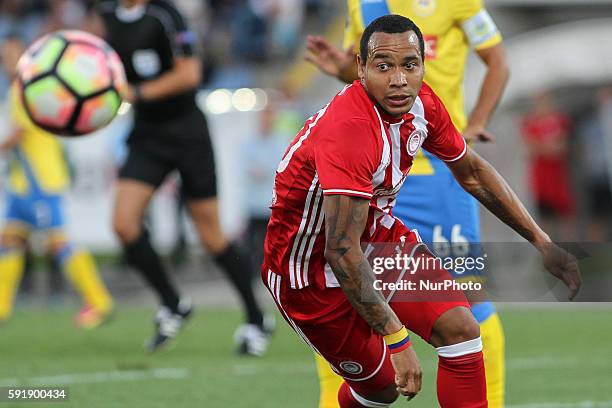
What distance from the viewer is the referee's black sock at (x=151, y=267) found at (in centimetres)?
926

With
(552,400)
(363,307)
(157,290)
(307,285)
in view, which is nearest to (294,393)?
(552,400)

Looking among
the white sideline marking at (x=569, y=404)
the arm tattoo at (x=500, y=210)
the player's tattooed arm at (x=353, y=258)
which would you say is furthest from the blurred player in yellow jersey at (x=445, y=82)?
the player's tattooed arm at (x=353, y=258)

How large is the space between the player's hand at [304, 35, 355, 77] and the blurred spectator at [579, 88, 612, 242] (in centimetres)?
1301

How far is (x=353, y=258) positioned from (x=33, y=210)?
7.90 meters

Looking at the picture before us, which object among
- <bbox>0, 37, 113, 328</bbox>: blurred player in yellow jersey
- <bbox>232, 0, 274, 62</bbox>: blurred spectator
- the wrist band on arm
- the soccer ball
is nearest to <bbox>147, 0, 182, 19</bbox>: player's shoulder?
the soccer ball

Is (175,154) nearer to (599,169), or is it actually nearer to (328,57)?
(328,57)

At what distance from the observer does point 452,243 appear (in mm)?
6020

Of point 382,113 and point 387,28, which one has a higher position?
point 387,28

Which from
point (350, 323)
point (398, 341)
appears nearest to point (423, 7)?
point (350, 323)

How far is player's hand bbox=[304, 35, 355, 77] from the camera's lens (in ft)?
20.0

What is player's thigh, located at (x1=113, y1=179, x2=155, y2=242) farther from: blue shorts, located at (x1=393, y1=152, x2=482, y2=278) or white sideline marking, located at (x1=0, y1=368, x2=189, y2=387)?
blue shorts, located at (x1=393, y1=152, x2=482, y2=278)

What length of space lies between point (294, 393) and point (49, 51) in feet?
9.56

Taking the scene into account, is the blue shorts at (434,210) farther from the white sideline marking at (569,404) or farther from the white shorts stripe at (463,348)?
the white sideline marking at (569,404)

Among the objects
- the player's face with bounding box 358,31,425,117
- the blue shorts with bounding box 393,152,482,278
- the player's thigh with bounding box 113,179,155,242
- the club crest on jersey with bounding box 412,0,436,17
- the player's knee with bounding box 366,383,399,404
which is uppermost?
the club crest on jersey with bounding box 412,0,436,17
